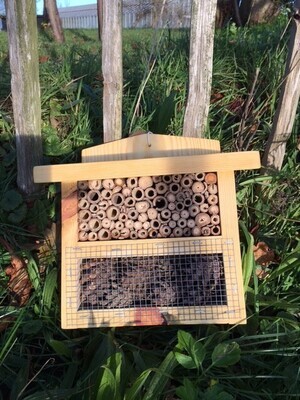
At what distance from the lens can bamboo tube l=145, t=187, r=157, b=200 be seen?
6.30ft

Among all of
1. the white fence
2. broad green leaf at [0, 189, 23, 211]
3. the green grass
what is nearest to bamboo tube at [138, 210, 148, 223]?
the green grass

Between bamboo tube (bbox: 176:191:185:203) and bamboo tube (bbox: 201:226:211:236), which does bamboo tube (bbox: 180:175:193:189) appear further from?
bamboo tube (bbox: 201:226:211:236)

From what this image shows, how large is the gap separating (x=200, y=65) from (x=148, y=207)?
27.5 inches

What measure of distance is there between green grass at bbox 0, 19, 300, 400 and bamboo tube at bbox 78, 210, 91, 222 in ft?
1.11

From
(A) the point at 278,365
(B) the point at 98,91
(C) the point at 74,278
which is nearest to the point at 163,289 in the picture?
→ (C) the point at 74,278

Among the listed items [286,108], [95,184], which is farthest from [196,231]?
[286,108]

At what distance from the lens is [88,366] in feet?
6.15

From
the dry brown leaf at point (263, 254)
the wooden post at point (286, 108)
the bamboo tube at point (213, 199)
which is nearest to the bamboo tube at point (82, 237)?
the bamboo tube at point (213, 199)

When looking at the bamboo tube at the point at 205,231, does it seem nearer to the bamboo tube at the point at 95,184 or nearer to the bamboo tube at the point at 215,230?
the bamboo tube at the point at 215,230

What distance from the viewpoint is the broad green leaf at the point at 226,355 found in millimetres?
1612

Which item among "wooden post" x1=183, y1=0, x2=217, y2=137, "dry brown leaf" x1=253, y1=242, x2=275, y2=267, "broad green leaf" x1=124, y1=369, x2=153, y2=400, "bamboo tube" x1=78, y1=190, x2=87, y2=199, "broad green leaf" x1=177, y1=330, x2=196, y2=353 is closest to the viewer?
"broad green leaf" x1=124, y1=369, x2=153, y2=400

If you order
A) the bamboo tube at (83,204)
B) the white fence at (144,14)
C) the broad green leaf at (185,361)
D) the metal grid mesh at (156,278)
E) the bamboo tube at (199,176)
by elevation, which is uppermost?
the white fence at (144,14)

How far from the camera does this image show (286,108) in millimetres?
2268

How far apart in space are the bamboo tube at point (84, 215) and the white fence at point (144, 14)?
1.08 meters
